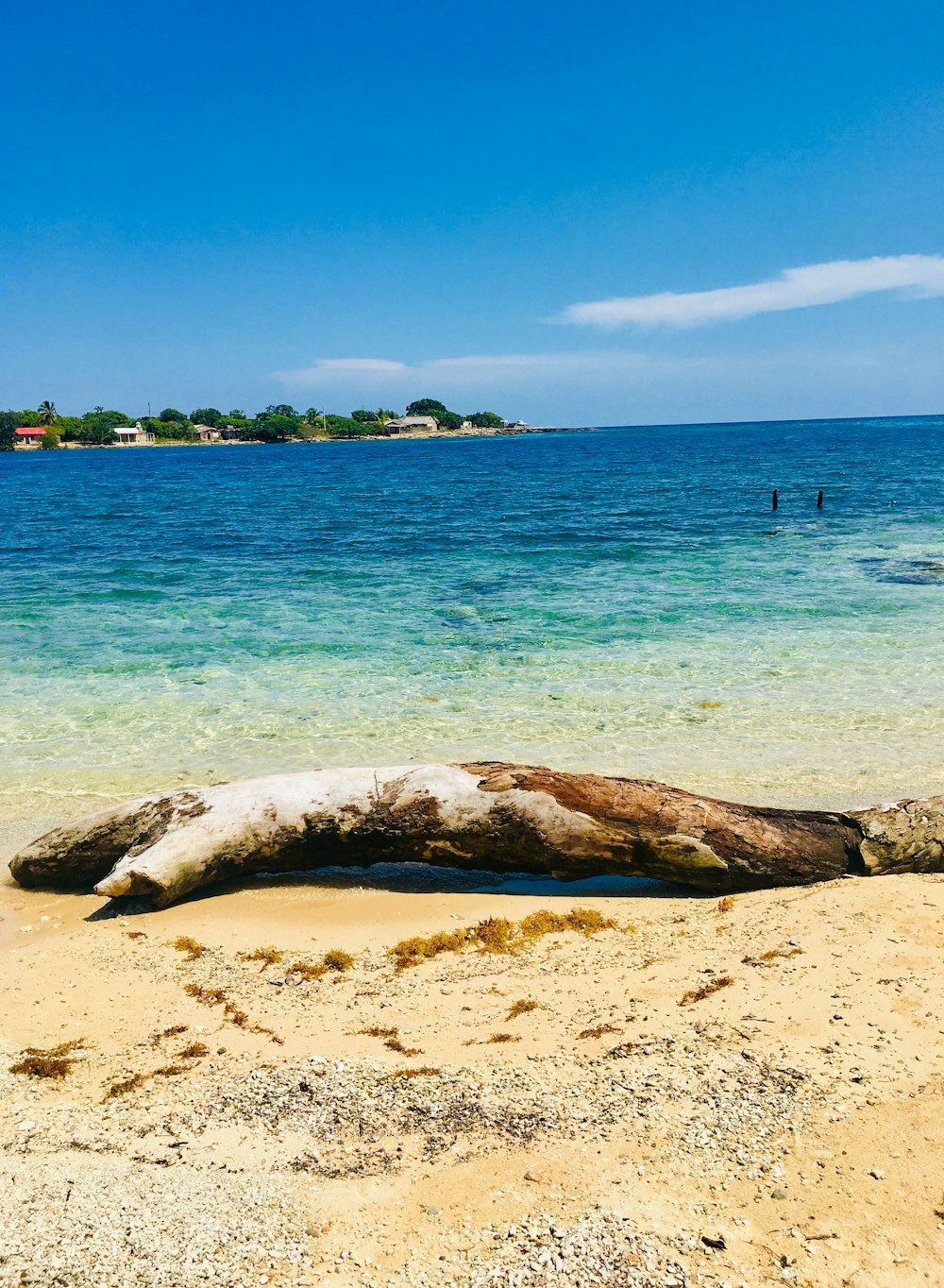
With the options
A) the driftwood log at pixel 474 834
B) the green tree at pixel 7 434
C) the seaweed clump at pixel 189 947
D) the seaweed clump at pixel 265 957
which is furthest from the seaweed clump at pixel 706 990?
the green tree at pixel 7 434

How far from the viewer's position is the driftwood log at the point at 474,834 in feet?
25.7

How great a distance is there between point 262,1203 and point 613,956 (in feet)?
11.1

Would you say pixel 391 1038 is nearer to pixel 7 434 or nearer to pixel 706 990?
pixel 706 990

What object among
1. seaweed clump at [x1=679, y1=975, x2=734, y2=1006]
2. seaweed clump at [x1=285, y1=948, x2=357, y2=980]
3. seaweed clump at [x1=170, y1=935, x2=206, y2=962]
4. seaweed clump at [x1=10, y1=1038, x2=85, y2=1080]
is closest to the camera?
seaweed clump at [x1=10, y1=1038, x2=85, y2=1080]

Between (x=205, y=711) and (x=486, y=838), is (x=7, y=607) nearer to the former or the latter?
(x=205, y=711)

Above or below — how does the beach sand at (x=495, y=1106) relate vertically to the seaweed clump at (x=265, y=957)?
above

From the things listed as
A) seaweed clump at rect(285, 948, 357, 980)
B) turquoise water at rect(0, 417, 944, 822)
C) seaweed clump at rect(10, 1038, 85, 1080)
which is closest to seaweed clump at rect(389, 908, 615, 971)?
seaweed clump at rect(285, 948, 357, 980)

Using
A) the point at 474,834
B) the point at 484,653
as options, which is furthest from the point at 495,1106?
the point at 484,653

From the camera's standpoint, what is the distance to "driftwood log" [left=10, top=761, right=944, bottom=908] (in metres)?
7.82

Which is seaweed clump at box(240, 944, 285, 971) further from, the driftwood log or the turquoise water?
the turquoise water

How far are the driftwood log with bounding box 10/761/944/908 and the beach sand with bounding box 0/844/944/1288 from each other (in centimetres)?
60

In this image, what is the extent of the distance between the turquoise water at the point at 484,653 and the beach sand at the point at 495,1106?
399 cm

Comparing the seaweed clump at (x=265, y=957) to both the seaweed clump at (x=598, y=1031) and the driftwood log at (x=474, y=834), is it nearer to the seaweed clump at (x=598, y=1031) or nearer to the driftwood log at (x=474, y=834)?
the driftwood log at (x=474, y=834)

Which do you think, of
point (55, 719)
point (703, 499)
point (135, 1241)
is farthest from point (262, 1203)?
point (703, 499)
